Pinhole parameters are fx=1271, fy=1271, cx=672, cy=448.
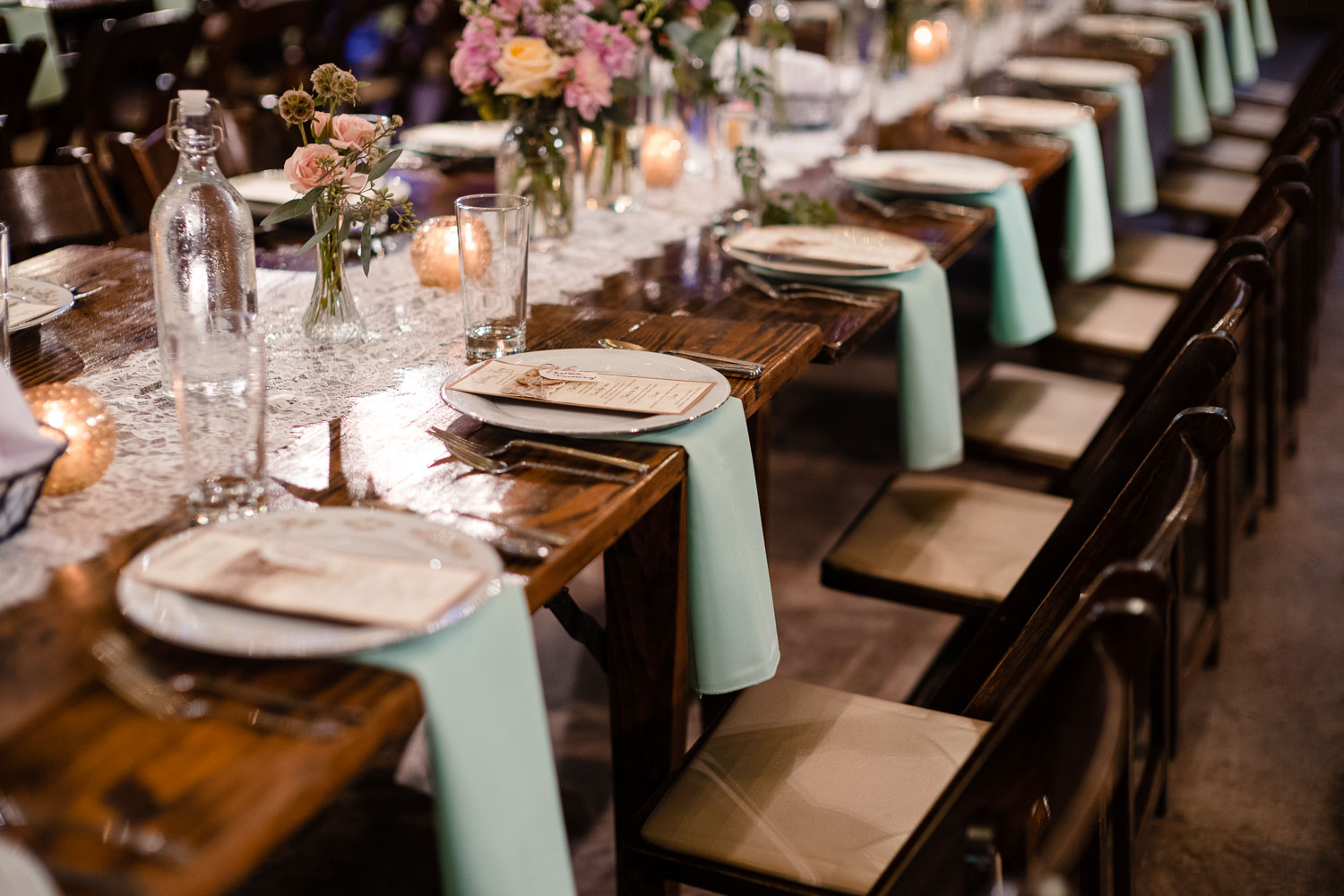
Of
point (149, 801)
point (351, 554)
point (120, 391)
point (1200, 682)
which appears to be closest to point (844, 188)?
point (1200, 682)

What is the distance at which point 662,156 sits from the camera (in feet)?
6.93

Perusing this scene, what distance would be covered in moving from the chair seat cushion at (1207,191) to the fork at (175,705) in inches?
130

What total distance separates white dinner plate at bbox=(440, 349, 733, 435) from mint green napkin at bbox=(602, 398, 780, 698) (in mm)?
43

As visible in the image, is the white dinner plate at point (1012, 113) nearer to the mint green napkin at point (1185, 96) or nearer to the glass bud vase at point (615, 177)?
the glass bud vase at point (615, 177)

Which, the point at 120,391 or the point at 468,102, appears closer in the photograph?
the point at 120,391

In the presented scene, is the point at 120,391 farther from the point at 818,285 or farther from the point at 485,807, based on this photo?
the point at 818,285

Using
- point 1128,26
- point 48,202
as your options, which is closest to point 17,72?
point 48,202

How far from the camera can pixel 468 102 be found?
1.75 meters

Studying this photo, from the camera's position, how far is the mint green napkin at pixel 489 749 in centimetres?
76

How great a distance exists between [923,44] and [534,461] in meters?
2.82

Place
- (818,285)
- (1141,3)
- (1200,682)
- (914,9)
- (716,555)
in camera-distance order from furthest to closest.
A: 1. (1141,3)
2. (914,9)
3. (1200,682)
4. (818,285)
5. (716,555)

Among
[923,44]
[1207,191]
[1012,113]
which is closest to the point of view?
[1012,113]

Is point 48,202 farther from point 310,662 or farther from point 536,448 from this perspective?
point 310,662

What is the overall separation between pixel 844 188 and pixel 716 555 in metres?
1.19
